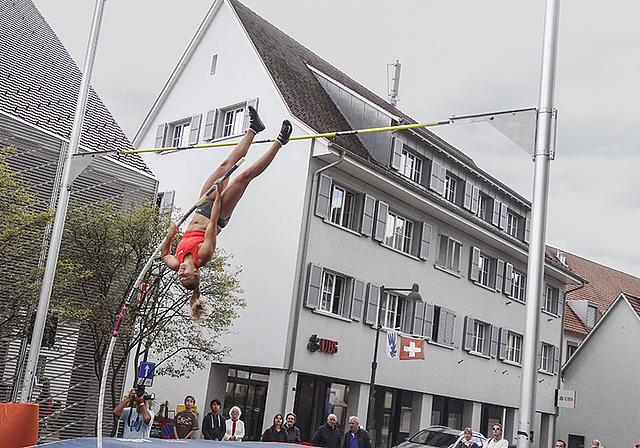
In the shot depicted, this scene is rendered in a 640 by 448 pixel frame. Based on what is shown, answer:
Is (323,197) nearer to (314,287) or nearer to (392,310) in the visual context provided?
(314,287)

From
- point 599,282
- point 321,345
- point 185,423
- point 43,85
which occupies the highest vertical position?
point 599,282

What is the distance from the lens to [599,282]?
41.9 meters

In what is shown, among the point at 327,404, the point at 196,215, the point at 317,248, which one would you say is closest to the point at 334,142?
the point at 317,248

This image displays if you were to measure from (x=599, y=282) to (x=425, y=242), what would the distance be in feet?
71.3

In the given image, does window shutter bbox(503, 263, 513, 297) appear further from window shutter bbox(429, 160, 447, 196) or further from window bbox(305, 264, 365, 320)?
window bbox(305, 264, 365, 320)

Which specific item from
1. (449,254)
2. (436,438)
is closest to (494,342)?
(449,254)

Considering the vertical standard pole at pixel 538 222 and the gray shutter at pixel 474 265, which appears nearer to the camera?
the vertical standard pole at pixel 538 222

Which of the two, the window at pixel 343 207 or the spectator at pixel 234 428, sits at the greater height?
the window at pixel 343 207

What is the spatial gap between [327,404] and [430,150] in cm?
861

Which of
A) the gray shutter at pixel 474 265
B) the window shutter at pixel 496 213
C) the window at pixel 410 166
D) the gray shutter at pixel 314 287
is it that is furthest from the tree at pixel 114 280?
the window shutter at pixel 496 213

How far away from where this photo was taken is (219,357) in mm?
19438

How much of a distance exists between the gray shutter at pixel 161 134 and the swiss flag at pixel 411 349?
992 cm

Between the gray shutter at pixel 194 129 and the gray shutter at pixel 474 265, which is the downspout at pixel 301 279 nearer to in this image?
the gray shutter at pixel 194 129

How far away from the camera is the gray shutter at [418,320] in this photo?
75.5 feet
